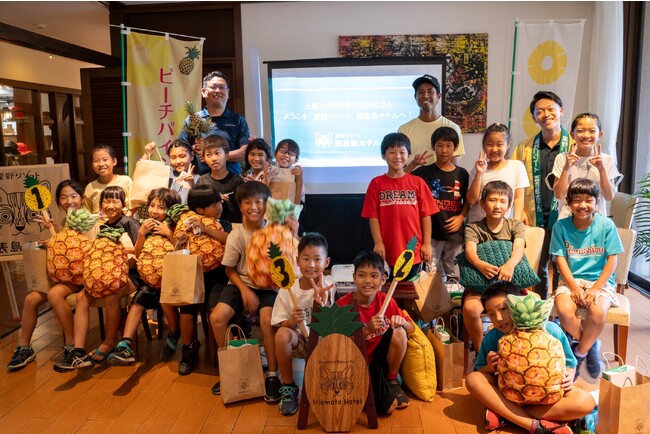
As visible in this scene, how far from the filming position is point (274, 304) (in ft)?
9.32

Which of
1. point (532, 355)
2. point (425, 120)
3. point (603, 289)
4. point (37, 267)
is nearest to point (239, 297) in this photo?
point (37, 267)

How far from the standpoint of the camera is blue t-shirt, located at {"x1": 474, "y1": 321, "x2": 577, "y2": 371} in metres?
2.46

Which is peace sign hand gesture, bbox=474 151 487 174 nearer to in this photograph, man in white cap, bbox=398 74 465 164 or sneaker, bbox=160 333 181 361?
man in white cap, bbox=398 74 465 164

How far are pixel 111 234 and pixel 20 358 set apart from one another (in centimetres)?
87

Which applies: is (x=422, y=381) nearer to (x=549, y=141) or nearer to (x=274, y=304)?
(x=274, y=304)

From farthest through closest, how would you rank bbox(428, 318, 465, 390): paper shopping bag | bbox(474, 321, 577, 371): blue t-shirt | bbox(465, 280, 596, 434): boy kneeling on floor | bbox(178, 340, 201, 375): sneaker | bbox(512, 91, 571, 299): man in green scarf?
bbox(512, 91, 571, 299): man in green scarf
bbox(178, 340, 201, 375): sneaker
bbox(428, 318, 465, 390): paper shopping bag
bbox(474, 321, 577, 371): blue t-shirt
bbox(465, 280, 596, 434): boy kneeling on floor

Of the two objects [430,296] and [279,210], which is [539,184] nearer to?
[430,296]

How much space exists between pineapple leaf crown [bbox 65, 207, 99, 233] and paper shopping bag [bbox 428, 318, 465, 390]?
77.8 inches

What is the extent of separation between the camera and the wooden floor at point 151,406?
261cm

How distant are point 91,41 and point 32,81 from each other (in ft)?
3.20

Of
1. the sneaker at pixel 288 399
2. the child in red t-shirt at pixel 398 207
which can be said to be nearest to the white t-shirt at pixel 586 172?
the child in red t-shirt at pixel 398 207

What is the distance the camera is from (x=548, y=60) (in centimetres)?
511

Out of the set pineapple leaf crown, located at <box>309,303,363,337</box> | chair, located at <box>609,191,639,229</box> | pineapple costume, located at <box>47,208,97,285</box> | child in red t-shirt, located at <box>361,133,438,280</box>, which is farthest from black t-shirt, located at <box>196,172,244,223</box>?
chair, located at <box>609,191,639,229</box>

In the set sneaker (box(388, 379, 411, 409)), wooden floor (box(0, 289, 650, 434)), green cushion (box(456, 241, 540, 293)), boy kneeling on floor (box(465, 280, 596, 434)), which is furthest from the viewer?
green cushion (box(456, 241, 540, 293))
